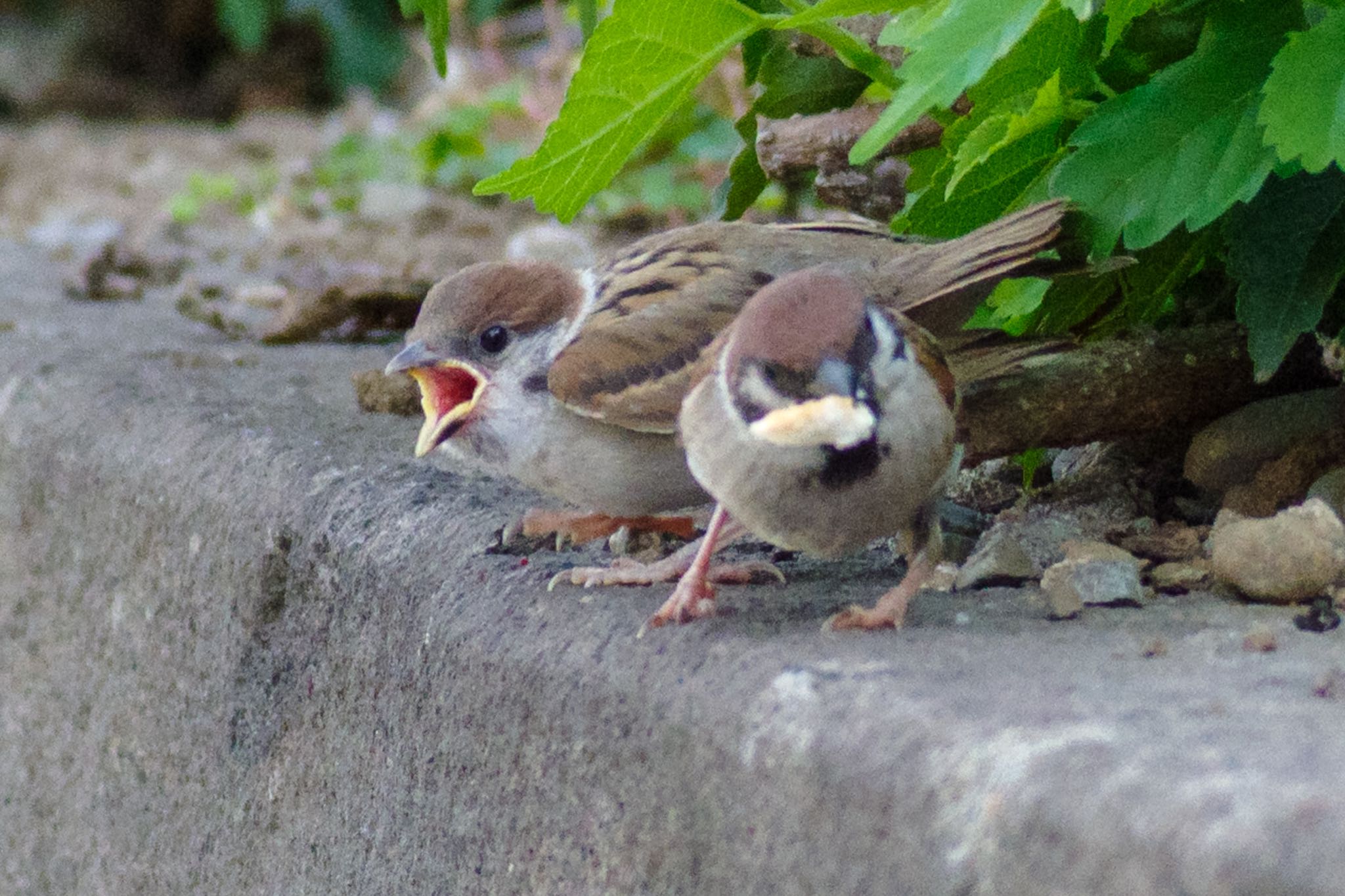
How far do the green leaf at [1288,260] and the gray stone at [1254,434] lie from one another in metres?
0.22

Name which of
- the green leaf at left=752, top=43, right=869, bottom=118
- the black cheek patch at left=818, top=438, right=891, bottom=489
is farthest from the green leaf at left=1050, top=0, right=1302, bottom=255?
the green leaf at left=752, top=43, right=869, bottom=118

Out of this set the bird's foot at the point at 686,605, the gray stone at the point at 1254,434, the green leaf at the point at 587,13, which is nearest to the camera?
the bird's foot at the point at 686,605

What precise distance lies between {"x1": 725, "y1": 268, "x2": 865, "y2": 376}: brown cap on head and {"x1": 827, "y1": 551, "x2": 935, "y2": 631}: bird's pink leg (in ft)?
1.12

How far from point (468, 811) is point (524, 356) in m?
0.70

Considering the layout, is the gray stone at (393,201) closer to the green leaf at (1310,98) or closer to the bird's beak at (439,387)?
the bird's beak at (439,387)

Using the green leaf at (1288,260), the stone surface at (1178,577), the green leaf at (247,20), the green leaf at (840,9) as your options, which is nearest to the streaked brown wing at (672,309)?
the green leaf at (840,9)

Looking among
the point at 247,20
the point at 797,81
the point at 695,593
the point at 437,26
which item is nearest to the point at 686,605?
the point at 695,593

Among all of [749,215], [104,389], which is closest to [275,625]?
[104,389]

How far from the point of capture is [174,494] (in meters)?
2.93

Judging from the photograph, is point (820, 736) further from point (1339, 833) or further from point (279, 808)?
point (279, 808)

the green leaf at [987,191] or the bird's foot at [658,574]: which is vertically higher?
the green leaf at [987,191]

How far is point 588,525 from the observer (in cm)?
254

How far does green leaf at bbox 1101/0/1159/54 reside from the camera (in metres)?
2.12

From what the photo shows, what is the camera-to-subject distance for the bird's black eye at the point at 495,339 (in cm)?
244
